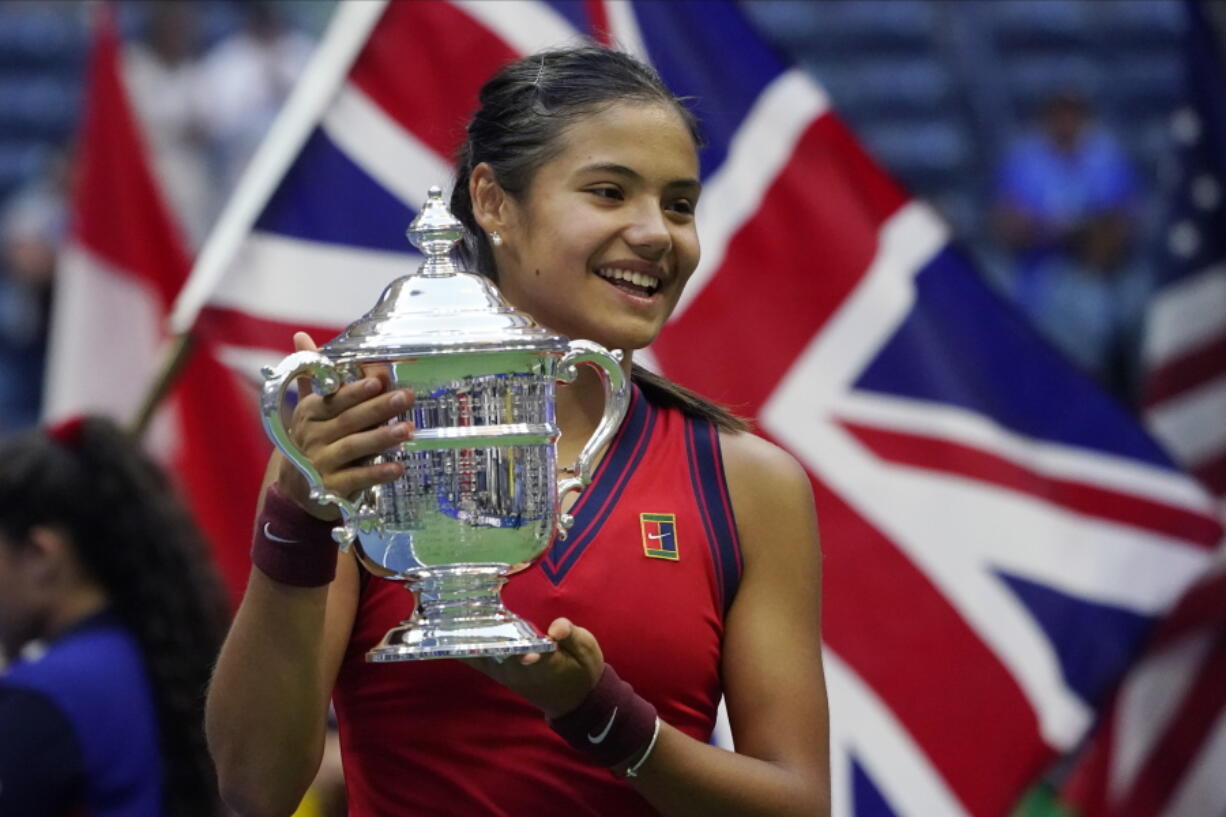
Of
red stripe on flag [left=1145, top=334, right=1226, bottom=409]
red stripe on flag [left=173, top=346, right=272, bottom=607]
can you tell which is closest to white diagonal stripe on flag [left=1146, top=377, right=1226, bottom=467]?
red stripe on flag [left=1145, top=334, right=1226, bottom=409]

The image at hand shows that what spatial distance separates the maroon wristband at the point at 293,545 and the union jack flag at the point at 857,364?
183 centimetres

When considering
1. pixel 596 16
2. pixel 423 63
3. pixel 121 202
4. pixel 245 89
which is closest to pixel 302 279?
pixel 423 63

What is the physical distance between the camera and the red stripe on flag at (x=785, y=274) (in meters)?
4.00

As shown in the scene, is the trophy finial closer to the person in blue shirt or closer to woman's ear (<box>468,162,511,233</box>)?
woman's ear (<box>468,162,511,233</box>)

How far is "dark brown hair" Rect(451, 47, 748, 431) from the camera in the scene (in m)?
2.39

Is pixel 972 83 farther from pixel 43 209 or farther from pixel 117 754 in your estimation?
pixel 117 754

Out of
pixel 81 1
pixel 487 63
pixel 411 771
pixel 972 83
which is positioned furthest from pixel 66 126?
pixel 411 771

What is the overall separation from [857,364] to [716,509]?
179 centimetres

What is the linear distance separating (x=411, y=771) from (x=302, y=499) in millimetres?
320

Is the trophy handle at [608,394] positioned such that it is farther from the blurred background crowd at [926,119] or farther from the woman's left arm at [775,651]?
the blurred background crowd at [926,119]

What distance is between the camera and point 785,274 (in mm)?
4145

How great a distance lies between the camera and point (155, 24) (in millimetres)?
9656

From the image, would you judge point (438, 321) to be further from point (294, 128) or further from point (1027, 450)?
point (1027, 450)

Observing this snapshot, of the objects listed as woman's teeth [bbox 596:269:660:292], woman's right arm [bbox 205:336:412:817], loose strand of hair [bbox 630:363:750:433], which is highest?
woman's teeth [bbox 596:269:660:292]
